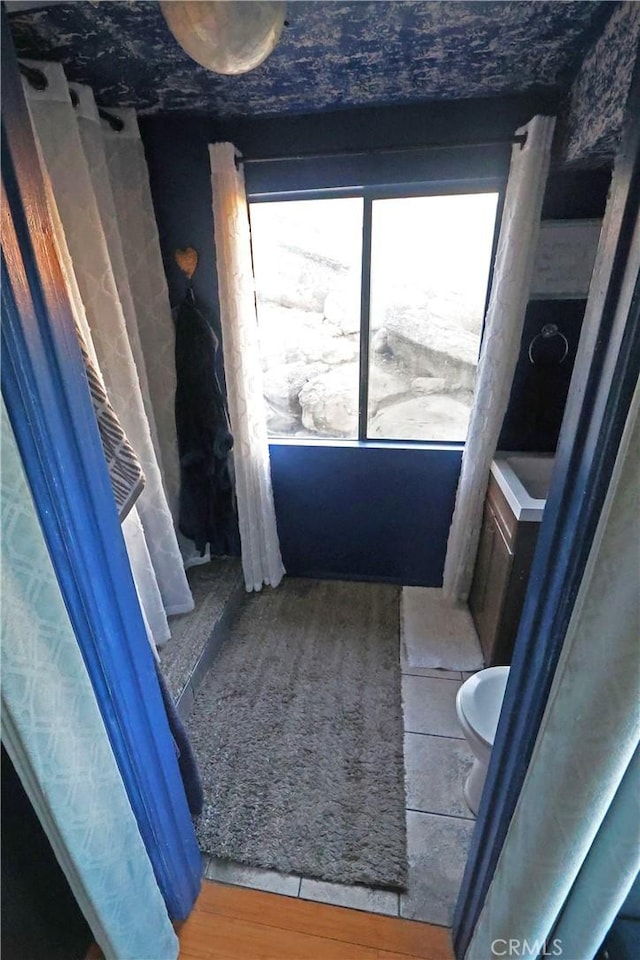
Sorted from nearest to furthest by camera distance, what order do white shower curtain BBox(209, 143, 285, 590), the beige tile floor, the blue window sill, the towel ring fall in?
the beige tile floor → white shower curtain BBox(209, 143, 285, 590) → the towel ring → the blue window sill

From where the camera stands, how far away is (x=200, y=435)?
2.36 meters

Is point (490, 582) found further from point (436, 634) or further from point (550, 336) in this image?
point (550, 336)

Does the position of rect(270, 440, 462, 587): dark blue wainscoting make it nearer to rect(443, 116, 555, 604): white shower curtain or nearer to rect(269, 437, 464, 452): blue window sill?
rect(269, 437, 464, 452): blue window sill

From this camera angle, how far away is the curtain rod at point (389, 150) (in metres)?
1.86

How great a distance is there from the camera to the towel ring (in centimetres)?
210

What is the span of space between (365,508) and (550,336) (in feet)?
4.17

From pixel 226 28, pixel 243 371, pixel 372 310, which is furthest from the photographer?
pixel 372 310

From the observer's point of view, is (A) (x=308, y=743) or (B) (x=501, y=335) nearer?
(A) (x=308, y=743)

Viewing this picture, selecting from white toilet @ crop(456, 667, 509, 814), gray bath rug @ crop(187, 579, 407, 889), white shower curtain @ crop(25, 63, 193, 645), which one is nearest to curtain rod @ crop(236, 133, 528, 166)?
white shower curtain @ crop(25, 63, 193, 645)

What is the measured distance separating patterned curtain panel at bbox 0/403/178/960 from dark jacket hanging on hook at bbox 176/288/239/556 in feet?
5.24

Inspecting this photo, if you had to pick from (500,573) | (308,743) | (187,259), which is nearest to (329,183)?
(187,259)

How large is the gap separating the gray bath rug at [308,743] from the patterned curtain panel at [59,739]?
0.59m

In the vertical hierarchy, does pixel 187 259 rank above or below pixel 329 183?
below

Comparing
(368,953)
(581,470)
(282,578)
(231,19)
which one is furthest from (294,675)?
(231,19)
